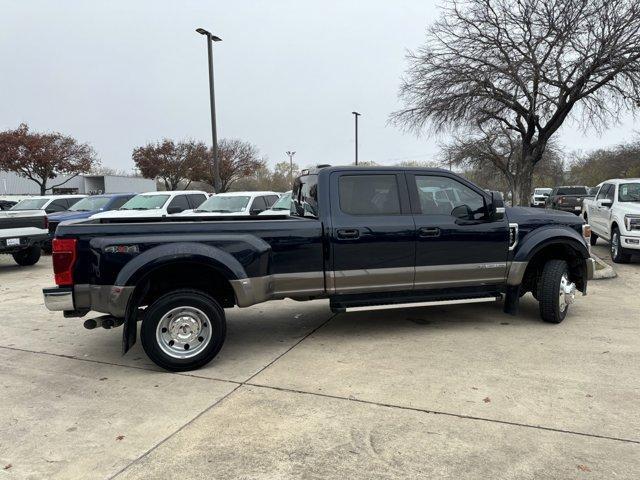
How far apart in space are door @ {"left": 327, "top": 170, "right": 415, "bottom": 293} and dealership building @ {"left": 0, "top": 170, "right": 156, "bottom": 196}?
1708 inches

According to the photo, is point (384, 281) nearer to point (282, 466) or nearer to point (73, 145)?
point (282, 466)

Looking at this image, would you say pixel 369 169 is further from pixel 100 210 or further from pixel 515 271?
pixel 100 210

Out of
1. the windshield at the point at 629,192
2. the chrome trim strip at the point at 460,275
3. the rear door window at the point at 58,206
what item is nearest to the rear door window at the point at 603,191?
the windshield at the point at 629,192

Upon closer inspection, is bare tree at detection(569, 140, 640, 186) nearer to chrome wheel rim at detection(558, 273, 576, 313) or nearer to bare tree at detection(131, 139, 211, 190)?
bare tree at detection(131, 139, 211, 190)

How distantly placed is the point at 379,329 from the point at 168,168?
35.5 m

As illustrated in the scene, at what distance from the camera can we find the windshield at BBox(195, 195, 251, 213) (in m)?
12.9

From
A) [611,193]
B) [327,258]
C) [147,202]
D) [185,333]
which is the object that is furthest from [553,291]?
[147,202]

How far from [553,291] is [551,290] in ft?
0.08

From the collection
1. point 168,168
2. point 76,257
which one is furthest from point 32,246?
point 168,168

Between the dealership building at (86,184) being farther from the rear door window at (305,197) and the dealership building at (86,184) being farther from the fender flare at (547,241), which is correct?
the fender flare at (547,241)

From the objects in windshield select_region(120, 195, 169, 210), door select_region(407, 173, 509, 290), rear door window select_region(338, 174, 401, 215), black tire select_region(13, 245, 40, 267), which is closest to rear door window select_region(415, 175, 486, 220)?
door select_region(407, 173, 509, 290)

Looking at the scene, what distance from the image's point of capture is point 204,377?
4465 millimetres

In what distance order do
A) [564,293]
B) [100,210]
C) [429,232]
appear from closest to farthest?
[429,232]
[564,293]
[100,210]

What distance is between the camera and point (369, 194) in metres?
5.35
